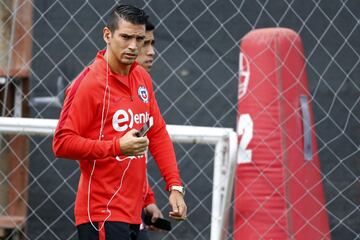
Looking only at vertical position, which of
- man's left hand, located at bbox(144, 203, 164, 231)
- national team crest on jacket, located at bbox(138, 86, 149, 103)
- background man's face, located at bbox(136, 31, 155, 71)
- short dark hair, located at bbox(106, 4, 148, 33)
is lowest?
man's left hand, located at bbox(144, 203, 164, 231)

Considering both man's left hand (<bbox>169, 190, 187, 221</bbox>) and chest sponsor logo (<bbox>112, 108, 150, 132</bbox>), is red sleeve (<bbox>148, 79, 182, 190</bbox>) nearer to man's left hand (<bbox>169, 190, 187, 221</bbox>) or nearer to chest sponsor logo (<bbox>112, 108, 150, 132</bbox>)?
man's left hand (<bbox>169, 190, 187, 221</bbox>)

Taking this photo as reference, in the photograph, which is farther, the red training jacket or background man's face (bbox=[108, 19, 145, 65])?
background man's face (bbox=[108, 19, 145, 65])

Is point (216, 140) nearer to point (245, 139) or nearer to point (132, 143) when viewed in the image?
point (245, 139)

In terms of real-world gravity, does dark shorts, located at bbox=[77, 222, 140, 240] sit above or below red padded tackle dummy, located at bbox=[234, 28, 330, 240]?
below

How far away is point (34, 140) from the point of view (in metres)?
4.84

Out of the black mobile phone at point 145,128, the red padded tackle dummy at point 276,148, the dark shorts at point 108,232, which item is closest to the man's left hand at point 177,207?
the dark shorts at point 108,232

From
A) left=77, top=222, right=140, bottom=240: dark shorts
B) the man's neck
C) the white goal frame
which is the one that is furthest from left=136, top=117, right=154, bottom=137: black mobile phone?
the white goal frame

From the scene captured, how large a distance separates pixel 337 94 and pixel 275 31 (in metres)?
0.83

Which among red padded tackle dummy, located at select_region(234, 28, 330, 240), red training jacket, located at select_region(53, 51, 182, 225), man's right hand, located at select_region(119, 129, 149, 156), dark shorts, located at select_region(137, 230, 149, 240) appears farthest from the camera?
red padded tackle dummy, located at select_region(234, 28, 330, 240)

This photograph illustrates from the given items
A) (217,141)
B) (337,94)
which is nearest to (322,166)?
(337,94)

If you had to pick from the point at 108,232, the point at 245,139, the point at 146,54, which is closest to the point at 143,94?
the point at 108,232

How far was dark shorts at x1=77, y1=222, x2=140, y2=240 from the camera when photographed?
3.06 meters

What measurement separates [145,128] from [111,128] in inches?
5.9

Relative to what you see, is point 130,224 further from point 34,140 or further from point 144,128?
point 34,140
